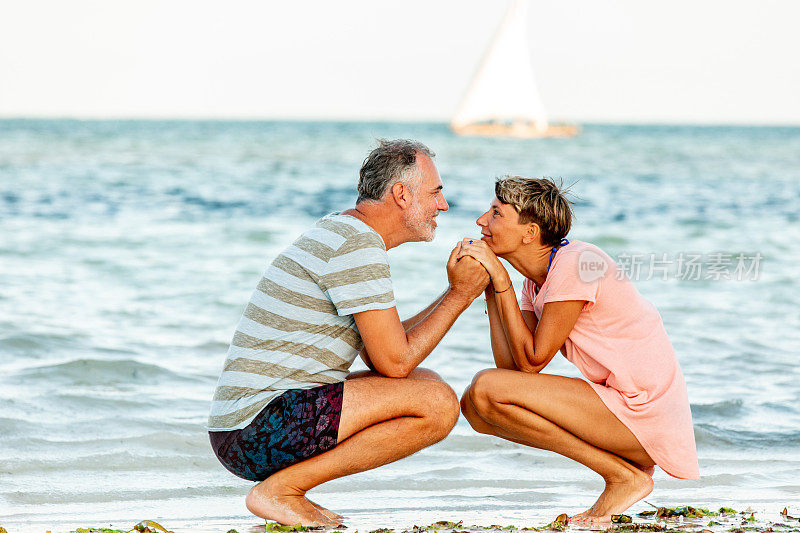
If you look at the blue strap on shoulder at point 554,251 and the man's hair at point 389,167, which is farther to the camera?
the blue strap on shoulder at point 554,251

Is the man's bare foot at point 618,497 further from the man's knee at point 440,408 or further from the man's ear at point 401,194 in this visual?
the man's ear at point 401,194

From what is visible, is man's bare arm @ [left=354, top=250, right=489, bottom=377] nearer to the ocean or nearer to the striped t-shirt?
the striped t-shirt

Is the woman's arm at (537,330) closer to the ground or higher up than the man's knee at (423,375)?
higher up

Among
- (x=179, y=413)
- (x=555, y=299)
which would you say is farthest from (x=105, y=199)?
(x=555, y=299)

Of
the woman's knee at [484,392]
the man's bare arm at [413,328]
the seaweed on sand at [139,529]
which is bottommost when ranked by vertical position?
the seaweed on sand at [139,529]

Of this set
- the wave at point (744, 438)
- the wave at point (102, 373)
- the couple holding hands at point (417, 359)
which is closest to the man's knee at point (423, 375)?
the couple holding hands at point (417, 359)

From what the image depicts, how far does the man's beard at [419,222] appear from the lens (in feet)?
9.83

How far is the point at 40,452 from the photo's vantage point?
4.04 m

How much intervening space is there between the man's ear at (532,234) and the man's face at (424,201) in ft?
0.99

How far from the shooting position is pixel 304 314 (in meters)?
2.86

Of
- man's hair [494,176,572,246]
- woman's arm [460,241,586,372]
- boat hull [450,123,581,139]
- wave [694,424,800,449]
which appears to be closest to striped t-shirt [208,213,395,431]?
woman's arm [460,241,586,372]

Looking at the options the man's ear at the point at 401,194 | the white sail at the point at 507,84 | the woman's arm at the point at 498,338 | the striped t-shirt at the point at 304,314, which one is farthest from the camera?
the white sail at the point at 507,84

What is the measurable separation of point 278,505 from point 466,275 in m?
0.97

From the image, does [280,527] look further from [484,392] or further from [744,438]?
[744,438]
